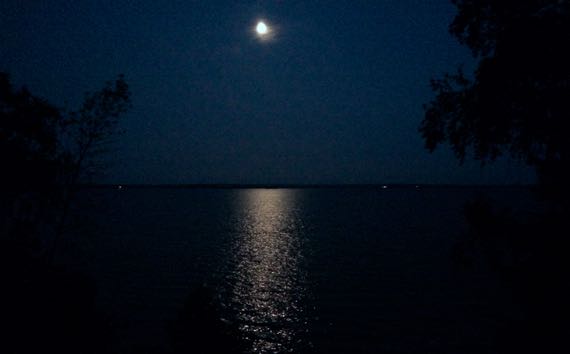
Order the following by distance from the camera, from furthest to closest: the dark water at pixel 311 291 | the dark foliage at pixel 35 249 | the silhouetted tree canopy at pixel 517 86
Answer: the dark water at pixel 311 291, the dark foliage at pixel 35 249, the silhouetted tree canopy at pixel 517 86

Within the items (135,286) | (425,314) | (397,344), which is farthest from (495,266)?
(135,286)

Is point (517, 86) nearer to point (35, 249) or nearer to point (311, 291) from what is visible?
point (35, 249)

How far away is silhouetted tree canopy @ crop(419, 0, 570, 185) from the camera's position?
784 cm

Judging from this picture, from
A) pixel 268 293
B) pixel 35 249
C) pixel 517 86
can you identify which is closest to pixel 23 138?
pixel 35 249

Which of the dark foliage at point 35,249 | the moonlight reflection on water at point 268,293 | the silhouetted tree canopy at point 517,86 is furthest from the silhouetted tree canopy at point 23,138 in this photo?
the silhouetted tree canopy at point 517,86

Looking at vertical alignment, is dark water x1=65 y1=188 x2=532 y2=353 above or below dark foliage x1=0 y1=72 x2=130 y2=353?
below

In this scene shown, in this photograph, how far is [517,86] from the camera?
843 centimetres

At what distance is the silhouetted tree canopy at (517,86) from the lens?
7836 mm

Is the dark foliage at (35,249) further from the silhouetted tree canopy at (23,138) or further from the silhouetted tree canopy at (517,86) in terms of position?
the silhouetted tree canopy at (517,86)

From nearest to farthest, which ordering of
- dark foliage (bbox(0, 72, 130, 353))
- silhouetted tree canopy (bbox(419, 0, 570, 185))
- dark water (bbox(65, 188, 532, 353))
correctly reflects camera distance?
silhouetted tree canopy (bbox(419, 0, 570, 185)) < dark foliage (bbox(0, 72, 130, 353)) < dark water (bbox(65, 188, 532, 353))

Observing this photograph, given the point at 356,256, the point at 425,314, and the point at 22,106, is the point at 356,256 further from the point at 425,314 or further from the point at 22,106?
the point at 22,106

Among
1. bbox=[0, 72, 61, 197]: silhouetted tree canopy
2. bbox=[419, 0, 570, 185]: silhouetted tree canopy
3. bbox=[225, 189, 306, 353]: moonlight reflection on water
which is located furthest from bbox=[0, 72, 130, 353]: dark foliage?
bbox=[419, 0, 570, 185]: silhouetted tree canopy

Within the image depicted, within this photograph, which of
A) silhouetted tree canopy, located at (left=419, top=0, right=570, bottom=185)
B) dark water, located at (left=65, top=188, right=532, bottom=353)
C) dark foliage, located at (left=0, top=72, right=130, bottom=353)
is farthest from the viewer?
dark water, located at (left=65, top=188, right=532, bottom=353)

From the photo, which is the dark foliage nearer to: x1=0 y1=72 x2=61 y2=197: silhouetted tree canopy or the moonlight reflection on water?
x1=0 y1=72 x2=61 y2=197: silhouetted tree canopy
